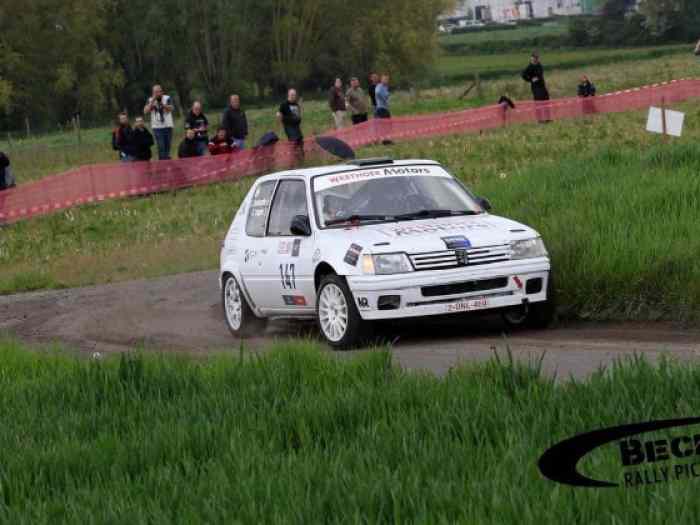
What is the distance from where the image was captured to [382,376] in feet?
29.8

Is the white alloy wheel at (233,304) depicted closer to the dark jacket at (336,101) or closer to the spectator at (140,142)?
the spectator at (140,142)

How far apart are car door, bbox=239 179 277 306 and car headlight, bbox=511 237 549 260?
110 inches

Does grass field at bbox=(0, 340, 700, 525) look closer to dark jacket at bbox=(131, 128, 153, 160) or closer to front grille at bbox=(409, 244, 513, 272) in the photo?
front grille at bbox=(409, 244, 513, 272)

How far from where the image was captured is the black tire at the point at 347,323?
1341cm

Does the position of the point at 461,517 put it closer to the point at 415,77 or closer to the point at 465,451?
the point at 465,451

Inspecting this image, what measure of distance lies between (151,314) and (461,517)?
1269 cm

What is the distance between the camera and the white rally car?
13320 millimetres

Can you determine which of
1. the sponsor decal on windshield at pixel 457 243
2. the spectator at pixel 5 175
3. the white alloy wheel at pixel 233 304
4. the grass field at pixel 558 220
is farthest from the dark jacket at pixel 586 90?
the sponsor decal on windshield at pixel 457 243

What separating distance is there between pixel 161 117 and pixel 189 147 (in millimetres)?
906

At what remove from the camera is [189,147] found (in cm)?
3453

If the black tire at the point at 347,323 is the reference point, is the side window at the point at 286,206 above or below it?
above

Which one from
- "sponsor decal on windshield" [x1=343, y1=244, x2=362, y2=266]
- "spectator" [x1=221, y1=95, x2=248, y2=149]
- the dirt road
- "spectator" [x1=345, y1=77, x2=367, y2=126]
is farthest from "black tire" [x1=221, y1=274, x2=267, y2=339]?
"spectator" [x1=345, y1=77, x2=367, y2=126]

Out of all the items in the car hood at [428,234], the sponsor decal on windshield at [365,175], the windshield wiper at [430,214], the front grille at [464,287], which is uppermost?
the sponsor decal on windshield at [365,175]

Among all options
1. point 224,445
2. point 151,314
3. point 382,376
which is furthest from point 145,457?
point 151,314
